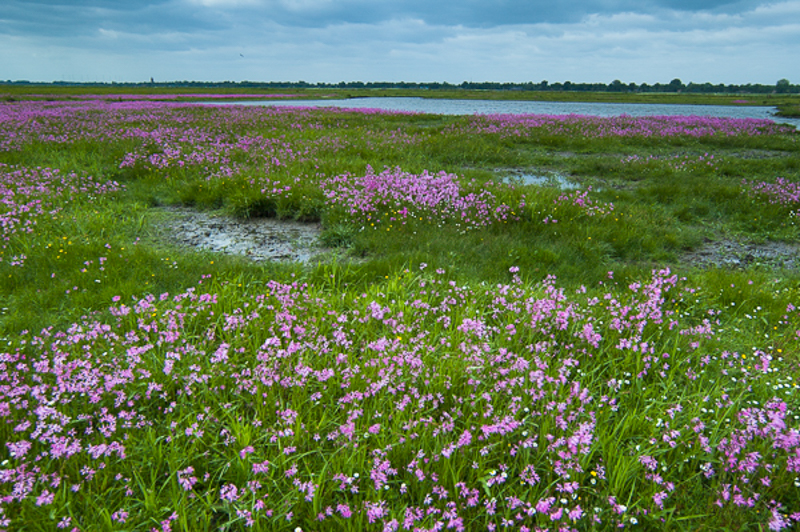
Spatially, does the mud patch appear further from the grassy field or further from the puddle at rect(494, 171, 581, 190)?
the grassy field

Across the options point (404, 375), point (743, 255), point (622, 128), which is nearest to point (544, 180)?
point (743, 255)

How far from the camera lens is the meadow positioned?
8.25ft

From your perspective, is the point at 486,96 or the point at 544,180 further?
the point at 486,96

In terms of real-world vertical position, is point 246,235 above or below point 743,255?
above

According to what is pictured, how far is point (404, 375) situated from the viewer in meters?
3.48

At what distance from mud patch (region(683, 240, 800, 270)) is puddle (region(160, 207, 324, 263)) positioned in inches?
271

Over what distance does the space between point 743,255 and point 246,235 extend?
30.8 ft

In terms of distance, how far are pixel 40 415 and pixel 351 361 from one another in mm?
2238

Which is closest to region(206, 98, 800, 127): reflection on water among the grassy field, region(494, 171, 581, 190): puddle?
the grassy field

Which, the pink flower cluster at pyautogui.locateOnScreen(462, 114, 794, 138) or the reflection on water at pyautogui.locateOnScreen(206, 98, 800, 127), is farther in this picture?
the reflection on water at pyautogui.locateOnScreen(206, 98, 800, 127)

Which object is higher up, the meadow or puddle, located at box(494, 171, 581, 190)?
puddle, located at box(494, 171, 581, 190)

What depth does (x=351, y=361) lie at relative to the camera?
12.2 feet

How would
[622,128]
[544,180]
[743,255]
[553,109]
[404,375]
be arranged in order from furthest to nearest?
[553,109], [622,128], [544,180], [743,255], [404,375]

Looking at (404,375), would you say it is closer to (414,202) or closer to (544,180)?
(414,202)
